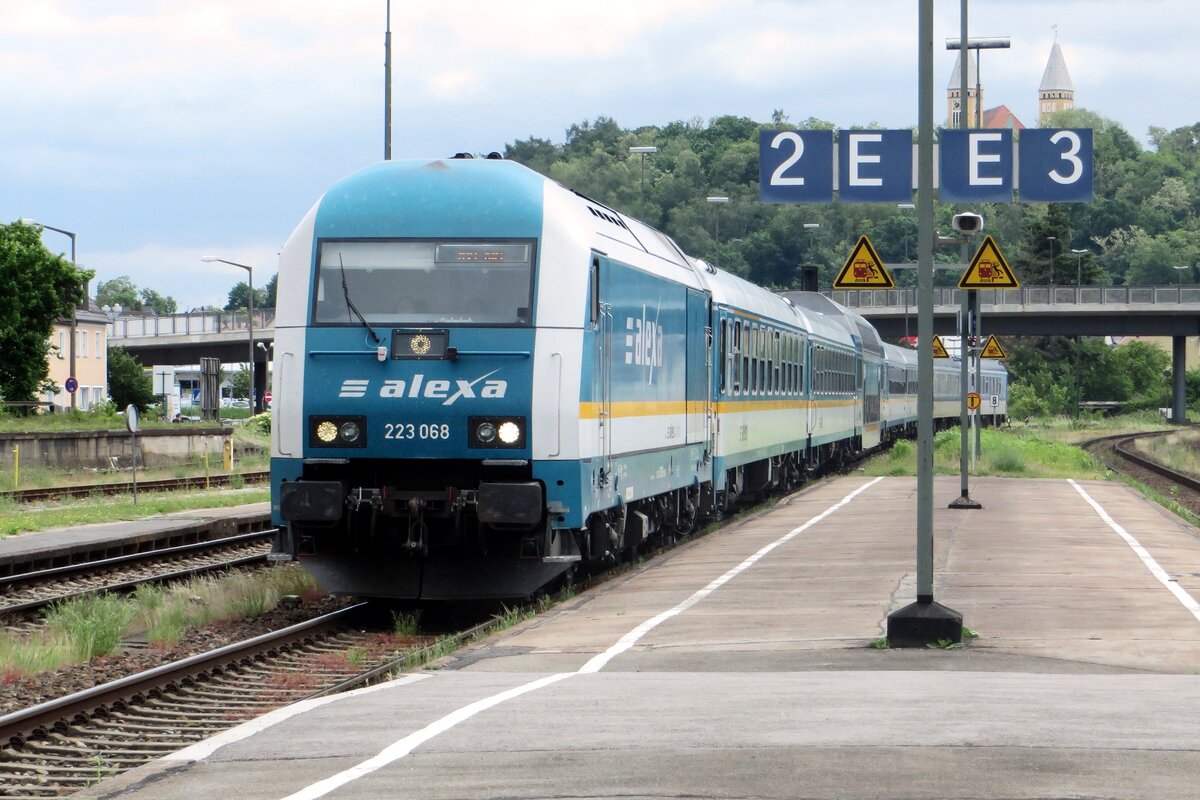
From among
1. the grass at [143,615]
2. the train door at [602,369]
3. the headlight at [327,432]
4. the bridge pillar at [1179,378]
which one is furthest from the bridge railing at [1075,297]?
the headlight at [327,432]

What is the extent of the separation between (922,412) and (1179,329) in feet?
236

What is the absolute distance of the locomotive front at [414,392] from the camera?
1389cm

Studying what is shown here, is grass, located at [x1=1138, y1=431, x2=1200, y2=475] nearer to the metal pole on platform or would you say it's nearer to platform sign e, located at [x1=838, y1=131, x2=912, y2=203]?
platform sign e, located at [x1=838, y1=131, x2=912, y2=203]

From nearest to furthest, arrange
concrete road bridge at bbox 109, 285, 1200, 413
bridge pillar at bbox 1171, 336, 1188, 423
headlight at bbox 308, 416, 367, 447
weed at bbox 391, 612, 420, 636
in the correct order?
headlight at bbox 308, 416, 367, 447, weed at bbox 391, 612, 420, 636, concrete road bridge at bbox 109, 285, 1200, 413, bridge pillar at bbox 1171, 336, 1188, 423

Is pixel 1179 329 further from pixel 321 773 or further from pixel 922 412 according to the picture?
pixel 321 773

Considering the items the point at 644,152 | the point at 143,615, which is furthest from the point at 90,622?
the point at 644,152

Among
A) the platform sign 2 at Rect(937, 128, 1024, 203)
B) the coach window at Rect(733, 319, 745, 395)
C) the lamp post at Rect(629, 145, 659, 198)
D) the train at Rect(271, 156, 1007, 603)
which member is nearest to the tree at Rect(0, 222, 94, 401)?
the lamp post at Rect(629, 145, 659, 198)

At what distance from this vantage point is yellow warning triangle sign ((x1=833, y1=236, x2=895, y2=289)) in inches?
696

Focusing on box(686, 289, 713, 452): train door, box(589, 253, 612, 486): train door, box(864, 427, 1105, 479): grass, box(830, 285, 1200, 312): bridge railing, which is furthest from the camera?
box(830, 285, 1200, 312): bridge railing

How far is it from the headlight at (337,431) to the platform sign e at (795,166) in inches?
422

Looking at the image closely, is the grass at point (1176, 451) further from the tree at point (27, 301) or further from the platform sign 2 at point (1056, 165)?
the tree at point (27, 301)

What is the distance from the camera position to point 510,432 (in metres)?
13.9

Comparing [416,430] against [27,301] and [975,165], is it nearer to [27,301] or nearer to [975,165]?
[975,165]

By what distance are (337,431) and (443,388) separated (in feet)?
3.07
